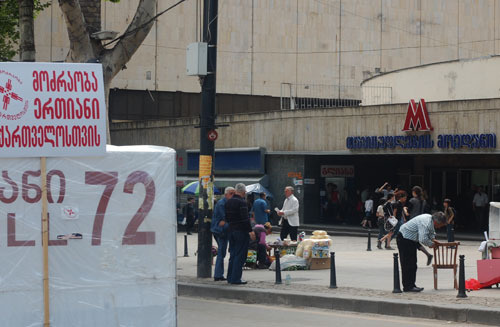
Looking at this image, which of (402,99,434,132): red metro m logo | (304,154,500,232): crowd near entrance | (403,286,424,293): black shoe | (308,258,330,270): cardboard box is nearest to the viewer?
(403,286,424,293): black shoe

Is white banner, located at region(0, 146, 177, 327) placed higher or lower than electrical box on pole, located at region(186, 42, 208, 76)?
lower

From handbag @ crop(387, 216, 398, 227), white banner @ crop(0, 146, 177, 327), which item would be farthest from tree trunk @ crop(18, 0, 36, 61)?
white banner @ crop(0, 146, 177, 327)

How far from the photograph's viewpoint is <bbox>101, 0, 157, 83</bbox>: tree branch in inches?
713

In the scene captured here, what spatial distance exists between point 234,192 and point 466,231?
19.7 meters

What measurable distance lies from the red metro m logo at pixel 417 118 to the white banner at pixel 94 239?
80.7ft

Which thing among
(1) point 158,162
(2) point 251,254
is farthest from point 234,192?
(1) point 158,162

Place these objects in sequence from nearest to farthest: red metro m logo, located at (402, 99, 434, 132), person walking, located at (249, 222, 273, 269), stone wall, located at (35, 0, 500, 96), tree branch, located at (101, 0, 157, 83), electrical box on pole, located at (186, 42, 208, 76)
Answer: electrical box on pole, located at (186, 42, 208, 76) < person walking, located at (249, 222, 273, 269) < tree branch, located at (101, 0, 157, 83) < red metro m logo, located at (402, 99, 434, 132) < stone wall, located at (35, 0, 500, 96)

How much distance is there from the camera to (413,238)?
1334cm

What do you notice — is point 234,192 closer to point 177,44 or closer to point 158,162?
point 158,162

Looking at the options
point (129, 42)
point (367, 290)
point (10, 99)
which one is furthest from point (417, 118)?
point (10, 99)

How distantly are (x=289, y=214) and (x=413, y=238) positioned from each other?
262 inches

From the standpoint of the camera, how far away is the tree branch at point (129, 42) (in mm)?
18109

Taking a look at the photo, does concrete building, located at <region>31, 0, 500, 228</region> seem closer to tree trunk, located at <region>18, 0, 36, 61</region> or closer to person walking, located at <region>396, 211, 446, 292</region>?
tree trunk, located at <region>18, 0, 36, 61</region>

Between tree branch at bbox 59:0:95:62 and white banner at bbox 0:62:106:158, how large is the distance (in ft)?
33.6
